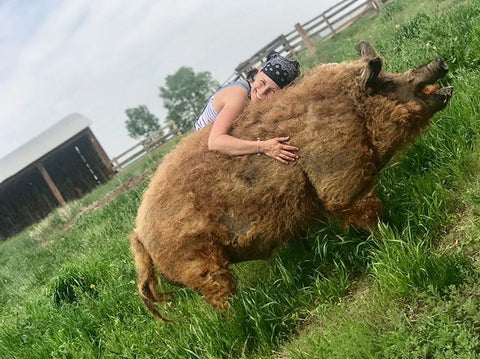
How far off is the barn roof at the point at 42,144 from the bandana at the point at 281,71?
1056 inches

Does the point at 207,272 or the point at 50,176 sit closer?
the point at 207,272

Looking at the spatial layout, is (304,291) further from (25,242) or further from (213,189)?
(25,242)

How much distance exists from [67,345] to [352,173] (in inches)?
115

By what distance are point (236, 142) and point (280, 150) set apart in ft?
1.09

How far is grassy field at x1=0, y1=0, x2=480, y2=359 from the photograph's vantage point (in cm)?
288

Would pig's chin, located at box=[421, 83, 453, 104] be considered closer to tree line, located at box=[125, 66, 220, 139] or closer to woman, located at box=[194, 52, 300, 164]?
woman, located at box=[194, 52, 300, 164]

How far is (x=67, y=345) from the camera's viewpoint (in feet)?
15.3

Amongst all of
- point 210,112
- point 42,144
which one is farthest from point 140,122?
point 210,112

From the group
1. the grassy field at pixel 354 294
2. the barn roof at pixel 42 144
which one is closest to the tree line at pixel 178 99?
the barn roof at pixel 42 144

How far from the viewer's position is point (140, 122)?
80.2m

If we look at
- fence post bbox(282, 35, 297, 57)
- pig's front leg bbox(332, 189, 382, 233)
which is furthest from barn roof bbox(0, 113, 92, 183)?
pig's front leg bbox(332, 189, 382, 233)

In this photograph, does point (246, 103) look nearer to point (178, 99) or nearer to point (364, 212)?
point (364, 212)

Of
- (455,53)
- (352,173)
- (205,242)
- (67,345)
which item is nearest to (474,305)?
(352,173)

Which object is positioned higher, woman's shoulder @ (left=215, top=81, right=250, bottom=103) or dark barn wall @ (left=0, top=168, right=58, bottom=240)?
dark barn wall @ (left=0, top=168, right=58, bottom=240)
